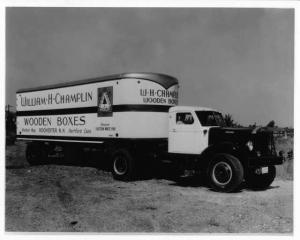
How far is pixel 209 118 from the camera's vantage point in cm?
1066

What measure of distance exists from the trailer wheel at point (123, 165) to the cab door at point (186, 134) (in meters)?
1.28

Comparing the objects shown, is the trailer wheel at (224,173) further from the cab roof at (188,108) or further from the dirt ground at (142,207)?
the cab roof at (188,108)

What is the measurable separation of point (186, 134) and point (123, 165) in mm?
2329

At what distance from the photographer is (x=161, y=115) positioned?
1145 cm

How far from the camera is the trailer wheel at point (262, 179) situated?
1035 centimetres

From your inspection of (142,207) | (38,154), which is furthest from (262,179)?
(38,154)

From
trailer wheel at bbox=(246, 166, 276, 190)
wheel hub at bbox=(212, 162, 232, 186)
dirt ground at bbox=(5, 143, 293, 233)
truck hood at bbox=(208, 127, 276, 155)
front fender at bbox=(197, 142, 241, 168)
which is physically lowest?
dirt ground at bbox=(5, 143, 293, 233)

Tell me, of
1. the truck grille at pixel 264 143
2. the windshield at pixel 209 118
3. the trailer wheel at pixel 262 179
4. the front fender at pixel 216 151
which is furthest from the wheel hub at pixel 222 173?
the windshield at pixel 209 118

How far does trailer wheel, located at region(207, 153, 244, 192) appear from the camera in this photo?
9164mm

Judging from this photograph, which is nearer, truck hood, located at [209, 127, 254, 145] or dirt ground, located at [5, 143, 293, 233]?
dirt ground, located at [5, 143, 293, 233]

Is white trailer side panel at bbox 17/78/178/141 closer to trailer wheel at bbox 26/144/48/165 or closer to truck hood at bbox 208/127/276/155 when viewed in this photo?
trailer wheel at bbox 26/144/48/165

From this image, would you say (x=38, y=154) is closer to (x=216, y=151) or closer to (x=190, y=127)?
(x=190, y=127)

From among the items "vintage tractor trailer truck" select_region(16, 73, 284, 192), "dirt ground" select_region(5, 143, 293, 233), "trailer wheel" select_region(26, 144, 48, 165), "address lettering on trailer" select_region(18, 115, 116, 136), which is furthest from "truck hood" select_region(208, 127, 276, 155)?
"trailer wheel" select_region(26, 144, 48, 165)
